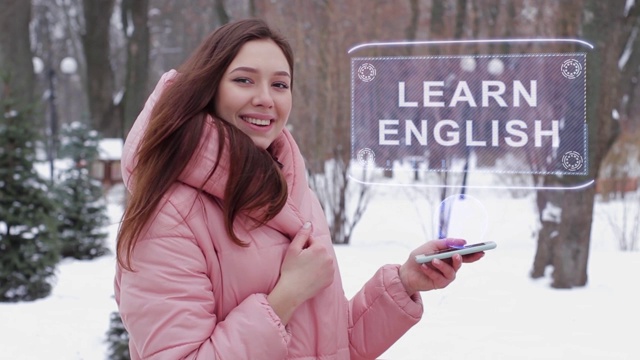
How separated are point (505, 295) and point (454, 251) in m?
2.23

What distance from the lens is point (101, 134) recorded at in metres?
8.15

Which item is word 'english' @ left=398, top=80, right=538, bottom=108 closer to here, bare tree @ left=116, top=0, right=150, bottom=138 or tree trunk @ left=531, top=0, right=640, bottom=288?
tree trunk @ left=531, top=0, right=640, bottom=288

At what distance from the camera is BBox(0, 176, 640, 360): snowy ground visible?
340 centimetres

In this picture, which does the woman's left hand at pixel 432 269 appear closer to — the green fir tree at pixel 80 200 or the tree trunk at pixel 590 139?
the tree trunk at pixel 590 139

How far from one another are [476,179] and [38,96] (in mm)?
4878

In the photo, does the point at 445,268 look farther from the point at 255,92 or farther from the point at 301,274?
the point at 255,92

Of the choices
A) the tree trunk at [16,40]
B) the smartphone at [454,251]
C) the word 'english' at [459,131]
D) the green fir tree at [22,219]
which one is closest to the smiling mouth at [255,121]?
the smartphone at [454,251]

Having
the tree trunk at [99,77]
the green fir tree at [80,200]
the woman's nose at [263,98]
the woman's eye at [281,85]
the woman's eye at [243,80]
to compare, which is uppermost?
the woman's eye at [243,80]

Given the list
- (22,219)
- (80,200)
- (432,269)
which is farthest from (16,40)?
(432,269)

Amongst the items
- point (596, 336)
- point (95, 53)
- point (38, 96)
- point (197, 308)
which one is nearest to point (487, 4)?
point (596, 336)

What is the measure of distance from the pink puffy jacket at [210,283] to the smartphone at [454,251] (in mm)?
216

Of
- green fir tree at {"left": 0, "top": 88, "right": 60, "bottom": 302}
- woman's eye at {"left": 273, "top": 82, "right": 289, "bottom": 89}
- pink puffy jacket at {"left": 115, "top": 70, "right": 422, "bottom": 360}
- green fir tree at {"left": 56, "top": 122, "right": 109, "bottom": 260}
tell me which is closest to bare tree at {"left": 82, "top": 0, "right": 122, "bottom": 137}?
green fir tree at {"left": 56, "top": 122, "right": 109, "bottom": 260}

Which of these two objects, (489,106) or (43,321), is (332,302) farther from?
(43,321)

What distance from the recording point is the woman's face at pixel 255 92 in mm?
1456
